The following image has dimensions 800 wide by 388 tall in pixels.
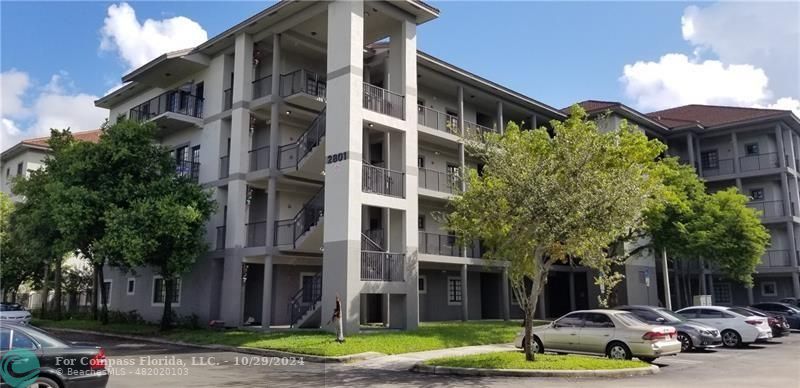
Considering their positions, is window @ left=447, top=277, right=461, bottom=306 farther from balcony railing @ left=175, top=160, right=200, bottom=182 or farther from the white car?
balcony railing @ left=175, top=160, right=200, bottom=182

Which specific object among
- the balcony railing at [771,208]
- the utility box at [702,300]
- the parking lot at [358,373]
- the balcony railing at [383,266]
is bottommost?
the parking lot at [358,373]

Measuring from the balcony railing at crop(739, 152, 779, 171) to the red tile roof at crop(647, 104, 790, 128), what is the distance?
2.40 meters

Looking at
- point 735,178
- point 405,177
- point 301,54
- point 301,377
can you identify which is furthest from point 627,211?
point 735,178

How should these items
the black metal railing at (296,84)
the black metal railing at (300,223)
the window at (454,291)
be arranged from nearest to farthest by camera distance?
1. the black metal railing at (300,223)
2. the black metal railing at (296,84)
3. the window at (454,291)

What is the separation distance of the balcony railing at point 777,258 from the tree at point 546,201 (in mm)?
24697

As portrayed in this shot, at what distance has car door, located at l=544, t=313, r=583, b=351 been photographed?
54.3ft

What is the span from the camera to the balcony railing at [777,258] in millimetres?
34656

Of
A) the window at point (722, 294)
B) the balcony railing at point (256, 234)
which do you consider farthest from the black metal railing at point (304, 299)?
the window at point (722, 294)

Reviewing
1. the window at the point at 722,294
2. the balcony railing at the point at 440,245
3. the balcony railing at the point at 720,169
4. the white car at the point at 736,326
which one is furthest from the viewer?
the window at the point at 722,294

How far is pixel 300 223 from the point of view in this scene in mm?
23625

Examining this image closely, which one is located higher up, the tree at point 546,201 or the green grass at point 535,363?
the tree at point 546,201

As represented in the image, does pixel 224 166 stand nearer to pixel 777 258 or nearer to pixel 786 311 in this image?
pixel 786 311

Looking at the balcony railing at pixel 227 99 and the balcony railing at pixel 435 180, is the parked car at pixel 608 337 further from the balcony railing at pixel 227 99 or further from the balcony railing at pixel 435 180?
the balcony railing at pixel 227 99

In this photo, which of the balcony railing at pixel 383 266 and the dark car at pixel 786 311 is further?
the dark car at pixel 786 311
